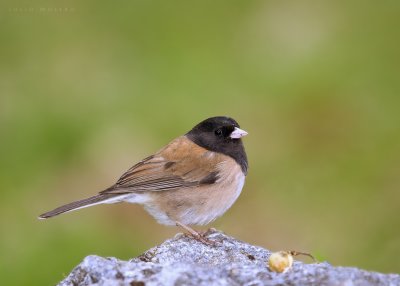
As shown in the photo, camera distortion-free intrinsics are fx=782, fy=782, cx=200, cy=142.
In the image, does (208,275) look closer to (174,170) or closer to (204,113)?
(174,170)

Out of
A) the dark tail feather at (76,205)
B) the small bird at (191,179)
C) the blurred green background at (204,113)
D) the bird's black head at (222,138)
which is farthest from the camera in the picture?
the blurred green background at (204,113)

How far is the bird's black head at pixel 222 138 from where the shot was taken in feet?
13.6

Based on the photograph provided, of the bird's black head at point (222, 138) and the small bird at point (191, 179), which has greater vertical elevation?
the bird's black head at point (222, 138)

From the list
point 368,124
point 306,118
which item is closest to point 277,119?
point 306,118

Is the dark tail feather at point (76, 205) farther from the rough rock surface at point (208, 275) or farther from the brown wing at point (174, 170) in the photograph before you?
the rough rock surface at point (208, 275)

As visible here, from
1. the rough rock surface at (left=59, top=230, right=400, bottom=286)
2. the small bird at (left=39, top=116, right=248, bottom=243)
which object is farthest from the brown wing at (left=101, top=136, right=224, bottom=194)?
the rough rock surface at (left=59, top=230, right=400, bottom=286)

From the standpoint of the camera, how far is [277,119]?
253 inches

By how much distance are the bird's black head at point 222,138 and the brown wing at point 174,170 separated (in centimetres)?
4

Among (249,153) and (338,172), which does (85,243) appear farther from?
(338,172)

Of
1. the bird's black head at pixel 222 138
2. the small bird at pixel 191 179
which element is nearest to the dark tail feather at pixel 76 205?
the small bird at pixel 191 179

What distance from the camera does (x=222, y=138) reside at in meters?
4.18

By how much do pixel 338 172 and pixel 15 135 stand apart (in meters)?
2.51

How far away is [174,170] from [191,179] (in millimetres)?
106

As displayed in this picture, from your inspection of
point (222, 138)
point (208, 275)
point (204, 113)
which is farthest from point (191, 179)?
point (204, 113)
